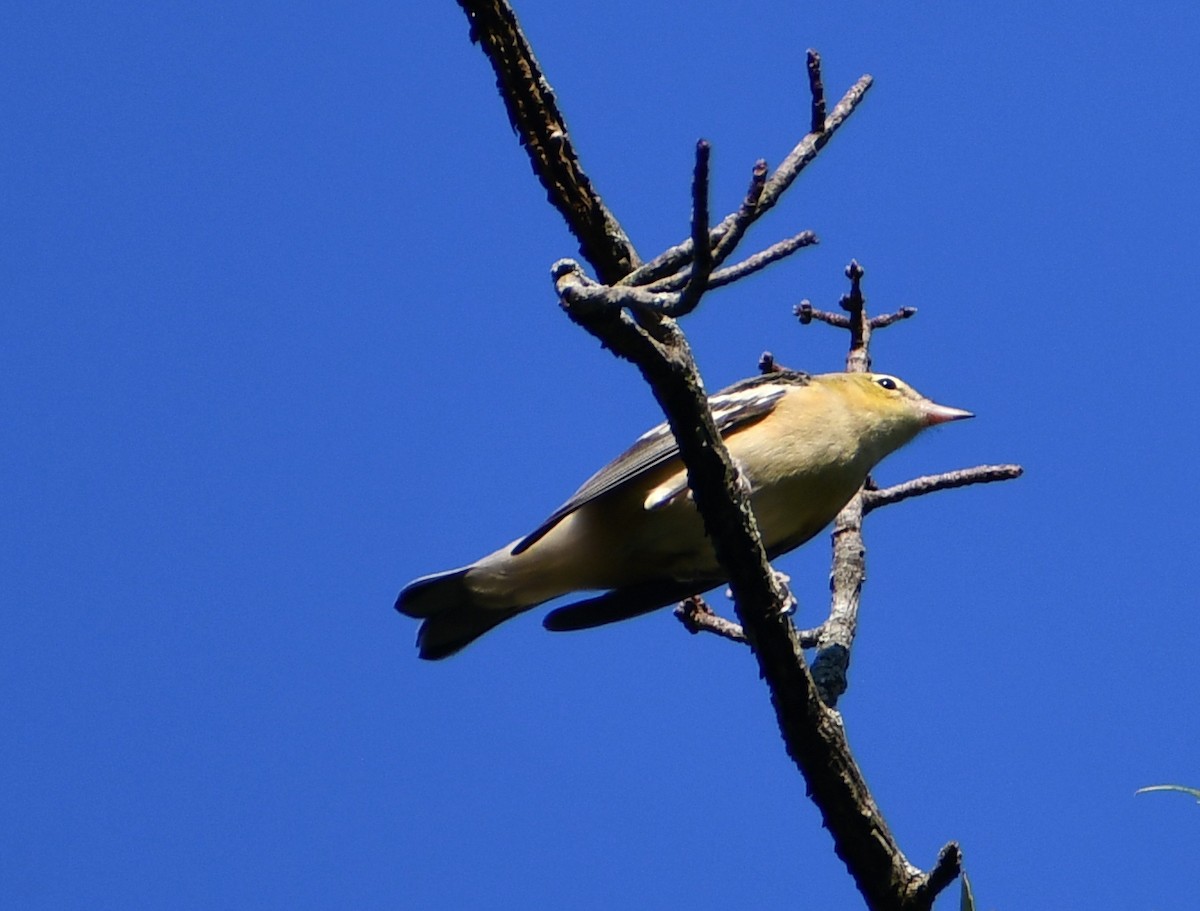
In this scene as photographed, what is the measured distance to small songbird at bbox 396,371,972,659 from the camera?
230 inches

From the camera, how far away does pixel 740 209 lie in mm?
3160

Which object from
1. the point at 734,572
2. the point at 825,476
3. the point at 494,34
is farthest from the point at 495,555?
the point at 494,34

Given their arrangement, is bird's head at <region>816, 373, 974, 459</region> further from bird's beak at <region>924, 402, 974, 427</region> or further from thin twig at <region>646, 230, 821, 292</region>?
thin twig at <region>646, 230, 821, 292</region>

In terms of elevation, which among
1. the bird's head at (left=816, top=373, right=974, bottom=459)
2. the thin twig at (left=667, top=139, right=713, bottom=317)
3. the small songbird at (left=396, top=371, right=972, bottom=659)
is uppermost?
the bird's head at (left=816, top=373, right=974, bottom=459)

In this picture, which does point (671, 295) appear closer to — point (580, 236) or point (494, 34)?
point (580, 236)

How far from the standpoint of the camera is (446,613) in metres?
6.47

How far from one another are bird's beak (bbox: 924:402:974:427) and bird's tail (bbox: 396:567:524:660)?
7.34ft

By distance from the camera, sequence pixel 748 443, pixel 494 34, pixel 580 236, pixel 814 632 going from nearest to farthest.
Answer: pixel 494 34 < pixel 580 236 < pixel 814 632 < pixel 748 443

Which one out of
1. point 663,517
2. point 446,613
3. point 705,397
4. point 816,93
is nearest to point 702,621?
point 663,517

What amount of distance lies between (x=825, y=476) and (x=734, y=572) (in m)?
1.93

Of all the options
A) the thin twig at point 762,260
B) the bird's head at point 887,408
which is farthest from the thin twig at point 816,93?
the bird's head at point 887,408

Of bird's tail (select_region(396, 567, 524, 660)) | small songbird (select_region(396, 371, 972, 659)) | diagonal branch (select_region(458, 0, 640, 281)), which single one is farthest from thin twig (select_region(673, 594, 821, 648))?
diagonal branch (select_region(458, 0, 640, 281))

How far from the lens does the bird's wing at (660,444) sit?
5.79 metres

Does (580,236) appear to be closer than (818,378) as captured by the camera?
Yes
